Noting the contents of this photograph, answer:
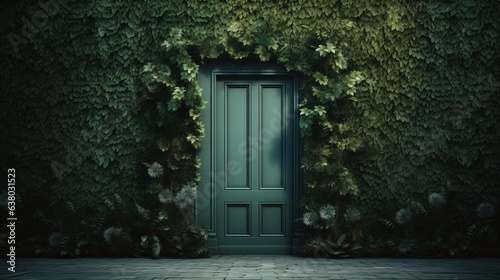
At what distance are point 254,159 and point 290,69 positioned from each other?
1.38m

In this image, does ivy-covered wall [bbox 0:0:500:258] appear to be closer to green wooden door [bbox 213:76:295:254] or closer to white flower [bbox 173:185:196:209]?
white flower [bbox 173:185:196:209]

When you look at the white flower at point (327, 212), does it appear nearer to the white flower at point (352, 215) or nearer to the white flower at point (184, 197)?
the white flower at point (352, 215)

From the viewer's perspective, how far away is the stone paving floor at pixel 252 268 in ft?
19.7

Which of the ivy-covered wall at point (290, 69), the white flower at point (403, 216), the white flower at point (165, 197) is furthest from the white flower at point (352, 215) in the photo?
the white flower at point (165, 197)

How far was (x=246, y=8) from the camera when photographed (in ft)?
26.9

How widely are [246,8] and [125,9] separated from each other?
5.67 feet

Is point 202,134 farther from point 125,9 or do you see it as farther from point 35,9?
point 35,9

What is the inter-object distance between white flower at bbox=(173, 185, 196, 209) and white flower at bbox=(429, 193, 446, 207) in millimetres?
3211

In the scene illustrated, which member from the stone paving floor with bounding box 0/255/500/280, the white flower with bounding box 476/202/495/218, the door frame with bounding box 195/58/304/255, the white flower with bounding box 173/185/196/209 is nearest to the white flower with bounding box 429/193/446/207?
the white flower with bounding box 476/202/495/218

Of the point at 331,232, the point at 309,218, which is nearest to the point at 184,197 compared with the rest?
the point at 309,218

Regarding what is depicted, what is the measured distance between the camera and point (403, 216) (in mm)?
7781

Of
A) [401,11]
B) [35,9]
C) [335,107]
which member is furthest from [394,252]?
[35,9]

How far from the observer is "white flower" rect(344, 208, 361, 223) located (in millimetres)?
7770

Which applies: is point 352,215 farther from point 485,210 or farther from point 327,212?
point 485,210
